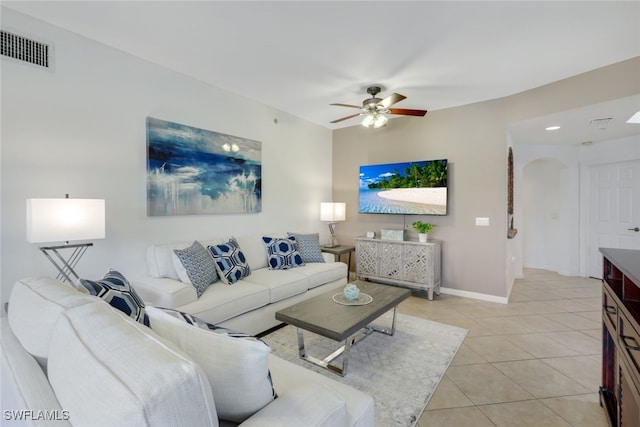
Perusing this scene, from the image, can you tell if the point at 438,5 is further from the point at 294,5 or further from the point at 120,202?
the point at 120,202

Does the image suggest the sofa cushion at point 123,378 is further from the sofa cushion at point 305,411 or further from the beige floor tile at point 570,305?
the beige floor tile at point 570,305

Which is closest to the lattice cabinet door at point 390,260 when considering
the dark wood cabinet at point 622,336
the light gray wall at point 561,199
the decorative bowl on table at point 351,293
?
the decorative bowl on table at point 351,293

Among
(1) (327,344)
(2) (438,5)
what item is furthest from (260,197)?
(2) (438,5)

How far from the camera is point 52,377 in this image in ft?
2.70

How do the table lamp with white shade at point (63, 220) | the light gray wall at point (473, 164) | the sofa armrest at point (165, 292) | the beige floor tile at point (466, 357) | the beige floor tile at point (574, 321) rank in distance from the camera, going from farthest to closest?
the light gray wall at point (473, 164) < the beige floor tile at point (574, 321) < the beige floor tile at point (466, 357) < the sofa armrest at point (165, 292) < the table lamp with white shade at point (63, 220)

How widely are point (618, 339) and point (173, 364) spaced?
78.9 inches

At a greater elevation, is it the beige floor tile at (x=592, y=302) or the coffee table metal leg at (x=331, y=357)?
the coffee table metal leg at (x=331, y=357)

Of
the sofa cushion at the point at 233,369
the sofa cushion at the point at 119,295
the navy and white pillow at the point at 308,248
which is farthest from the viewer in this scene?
the navy and white pillow at the point at 308,248

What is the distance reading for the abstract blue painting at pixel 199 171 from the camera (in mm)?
2939

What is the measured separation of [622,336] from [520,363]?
1.29m

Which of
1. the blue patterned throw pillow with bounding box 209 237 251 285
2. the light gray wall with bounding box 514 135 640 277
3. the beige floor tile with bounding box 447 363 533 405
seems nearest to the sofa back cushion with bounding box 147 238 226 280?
the blue patterned throw pillow with bounding box 209 237 251 285

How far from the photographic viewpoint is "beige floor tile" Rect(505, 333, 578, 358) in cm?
257

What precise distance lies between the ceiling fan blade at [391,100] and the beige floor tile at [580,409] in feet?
8.87

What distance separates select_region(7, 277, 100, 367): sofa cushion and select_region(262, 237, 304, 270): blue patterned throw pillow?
2412mm
